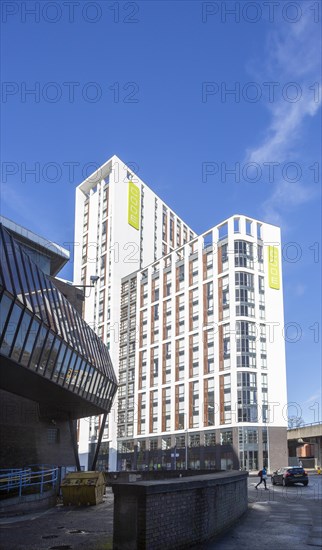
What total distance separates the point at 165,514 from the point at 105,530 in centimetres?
397

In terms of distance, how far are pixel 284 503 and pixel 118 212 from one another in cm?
9011

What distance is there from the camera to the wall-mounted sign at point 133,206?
4486 inches

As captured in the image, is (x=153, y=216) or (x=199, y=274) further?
(x=153, y=216)

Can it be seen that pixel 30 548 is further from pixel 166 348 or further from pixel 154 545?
pixel 166 348

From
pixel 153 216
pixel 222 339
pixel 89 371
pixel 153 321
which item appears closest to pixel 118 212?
pixel 153 216

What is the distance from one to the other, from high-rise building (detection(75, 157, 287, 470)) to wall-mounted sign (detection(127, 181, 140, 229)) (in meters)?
0.24

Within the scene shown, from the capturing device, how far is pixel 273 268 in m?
90.9

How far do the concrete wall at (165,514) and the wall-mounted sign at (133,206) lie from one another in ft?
331

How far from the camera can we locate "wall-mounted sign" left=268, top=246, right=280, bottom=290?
89875 millimetres

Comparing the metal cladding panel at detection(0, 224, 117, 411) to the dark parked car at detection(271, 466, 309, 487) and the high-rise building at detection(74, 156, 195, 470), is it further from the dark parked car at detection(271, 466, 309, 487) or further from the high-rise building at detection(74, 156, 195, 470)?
the high-rise building at detection(74, 156, 195, 470)

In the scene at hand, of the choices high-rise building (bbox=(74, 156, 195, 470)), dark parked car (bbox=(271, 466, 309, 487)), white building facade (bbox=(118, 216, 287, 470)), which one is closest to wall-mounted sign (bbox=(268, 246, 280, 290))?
white building facade (bbox=(118, 216, 287, 470))

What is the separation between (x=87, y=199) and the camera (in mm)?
124562

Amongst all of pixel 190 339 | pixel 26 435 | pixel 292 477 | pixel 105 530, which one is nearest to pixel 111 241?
pixel 190 339

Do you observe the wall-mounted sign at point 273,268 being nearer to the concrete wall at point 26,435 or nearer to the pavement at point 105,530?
the concrete wall at point 26,435
